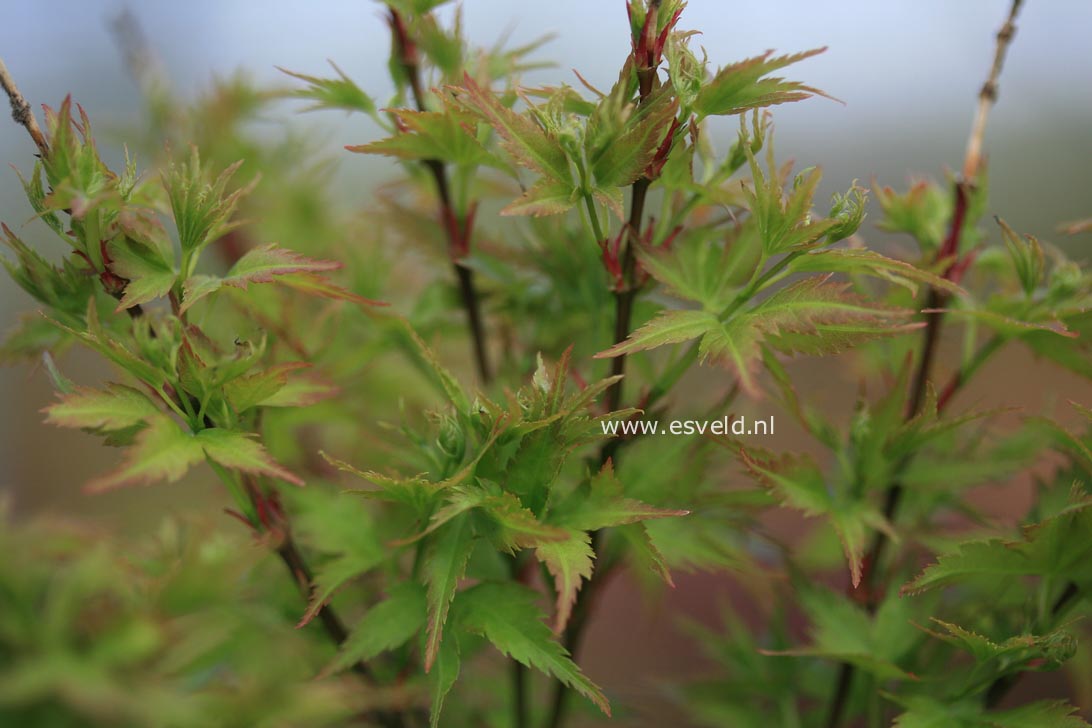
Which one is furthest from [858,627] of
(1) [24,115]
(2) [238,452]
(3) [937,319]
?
(1) [24,115]

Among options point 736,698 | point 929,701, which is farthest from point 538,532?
point 736,698

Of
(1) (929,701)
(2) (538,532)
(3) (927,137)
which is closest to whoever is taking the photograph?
(2) (538,532)

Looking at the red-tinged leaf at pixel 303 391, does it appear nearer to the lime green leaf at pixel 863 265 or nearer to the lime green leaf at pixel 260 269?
the lime green leaf at pixel 260 269

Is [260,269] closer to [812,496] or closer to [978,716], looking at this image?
[812,496]

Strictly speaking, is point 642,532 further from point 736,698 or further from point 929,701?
point 736,698

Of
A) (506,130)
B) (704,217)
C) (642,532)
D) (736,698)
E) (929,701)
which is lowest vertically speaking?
(736,698)
